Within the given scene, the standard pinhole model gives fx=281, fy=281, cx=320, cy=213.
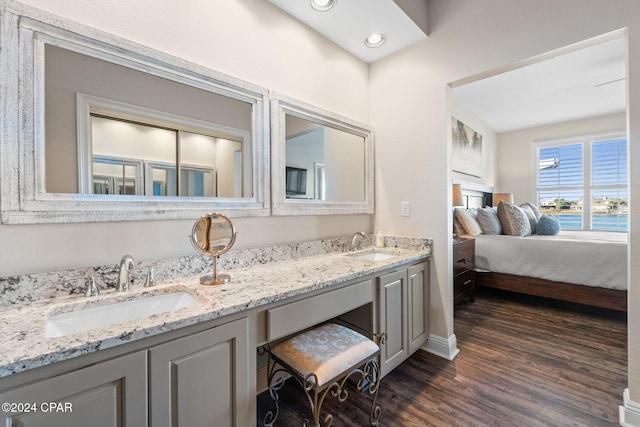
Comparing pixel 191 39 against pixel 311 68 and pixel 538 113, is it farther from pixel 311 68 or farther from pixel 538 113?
pixel 538 113

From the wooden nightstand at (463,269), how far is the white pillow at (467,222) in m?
0.17

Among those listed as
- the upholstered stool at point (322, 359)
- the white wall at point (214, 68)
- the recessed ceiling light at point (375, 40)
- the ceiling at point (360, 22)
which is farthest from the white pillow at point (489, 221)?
the upholstered stool at point (322, 359)

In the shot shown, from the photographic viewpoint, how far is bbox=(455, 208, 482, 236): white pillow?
349 centimetres

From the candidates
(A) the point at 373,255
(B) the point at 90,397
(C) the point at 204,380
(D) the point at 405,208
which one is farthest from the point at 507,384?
(B) the point at 90,397

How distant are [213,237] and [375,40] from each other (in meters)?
1.95

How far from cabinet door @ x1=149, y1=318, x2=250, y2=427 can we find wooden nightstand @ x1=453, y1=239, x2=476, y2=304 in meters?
2.42

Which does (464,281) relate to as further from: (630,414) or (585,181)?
(585,181)

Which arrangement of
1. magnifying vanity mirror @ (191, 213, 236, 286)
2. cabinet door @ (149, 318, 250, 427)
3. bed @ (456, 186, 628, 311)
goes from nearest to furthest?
cabinet door @ (149, 318, 250, 427) → magnifying vanity mirror @ (191, 213, 236, 286) → bed @ (456, 186, 628, 311)

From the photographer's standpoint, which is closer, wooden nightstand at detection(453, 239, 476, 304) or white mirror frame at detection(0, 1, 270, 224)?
white mirror frame at detection(0, 1, 270, 224)

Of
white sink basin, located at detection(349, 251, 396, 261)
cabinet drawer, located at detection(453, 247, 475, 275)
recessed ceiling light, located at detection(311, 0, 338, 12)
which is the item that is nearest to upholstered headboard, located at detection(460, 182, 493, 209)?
cabinet drawer, located at detection(453, 247, 475, 275)

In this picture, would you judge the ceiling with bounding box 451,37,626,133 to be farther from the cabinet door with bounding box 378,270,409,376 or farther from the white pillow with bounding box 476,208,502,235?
the cabinet door with bounding box 378,270,409,376

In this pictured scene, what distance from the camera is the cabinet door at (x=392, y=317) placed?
5.66 ft

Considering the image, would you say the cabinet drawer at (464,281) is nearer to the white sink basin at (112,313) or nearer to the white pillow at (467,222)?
the white pillow at (467,222)

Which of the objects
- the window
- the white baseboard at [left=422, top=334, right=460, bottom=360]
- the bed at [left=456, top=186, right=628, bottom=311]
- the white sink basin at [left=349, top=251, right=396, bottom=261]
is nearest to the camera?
the white baseboard at [left=422, top=334, right=460, bottom=360]
